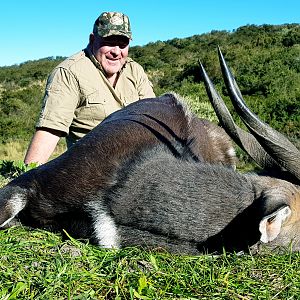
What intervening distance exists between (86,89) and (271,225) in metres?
3.88

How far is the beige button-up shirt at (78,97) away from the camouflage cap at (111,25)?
394 millimetres

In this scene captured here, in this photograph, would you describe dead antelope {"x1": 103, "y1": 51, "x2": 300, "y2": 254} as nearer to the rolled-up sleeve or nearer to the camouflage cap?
the rolled-up sleeve

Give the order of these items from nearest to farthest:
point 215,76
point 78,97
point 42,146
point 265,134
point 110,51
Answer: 1. point 265,134
2. point 42,146
3. point 78,97
4. point 110,51
5. point 215,76

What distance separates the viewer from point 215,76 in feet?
99.7

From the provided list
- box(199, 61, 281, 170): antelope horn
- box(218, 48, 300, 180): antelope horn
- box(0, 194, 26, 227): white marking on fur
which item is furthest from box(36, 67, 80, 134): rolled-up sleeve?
box(218, 48, 300, 180): antelope horn

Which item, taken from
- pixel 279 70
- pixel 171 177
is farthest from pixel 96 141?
pixel 279 70

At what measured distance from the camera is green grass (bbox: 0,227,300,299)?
3.11 meters

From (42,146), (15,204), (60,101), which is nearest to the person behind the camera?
(15,204)

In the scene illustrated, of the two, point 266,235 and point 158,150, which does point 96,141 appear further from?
point 266,235

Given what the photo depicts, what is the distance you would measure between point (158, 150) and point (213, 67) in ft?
90.8

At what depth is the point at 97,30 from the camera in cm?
708

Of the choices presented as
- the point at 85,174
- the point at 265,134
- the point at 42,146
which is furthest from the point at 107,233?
the point at 42,146

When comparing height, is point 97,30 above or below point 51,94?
above

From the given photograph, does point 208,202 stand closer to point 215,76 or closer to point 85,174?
point 85,174
